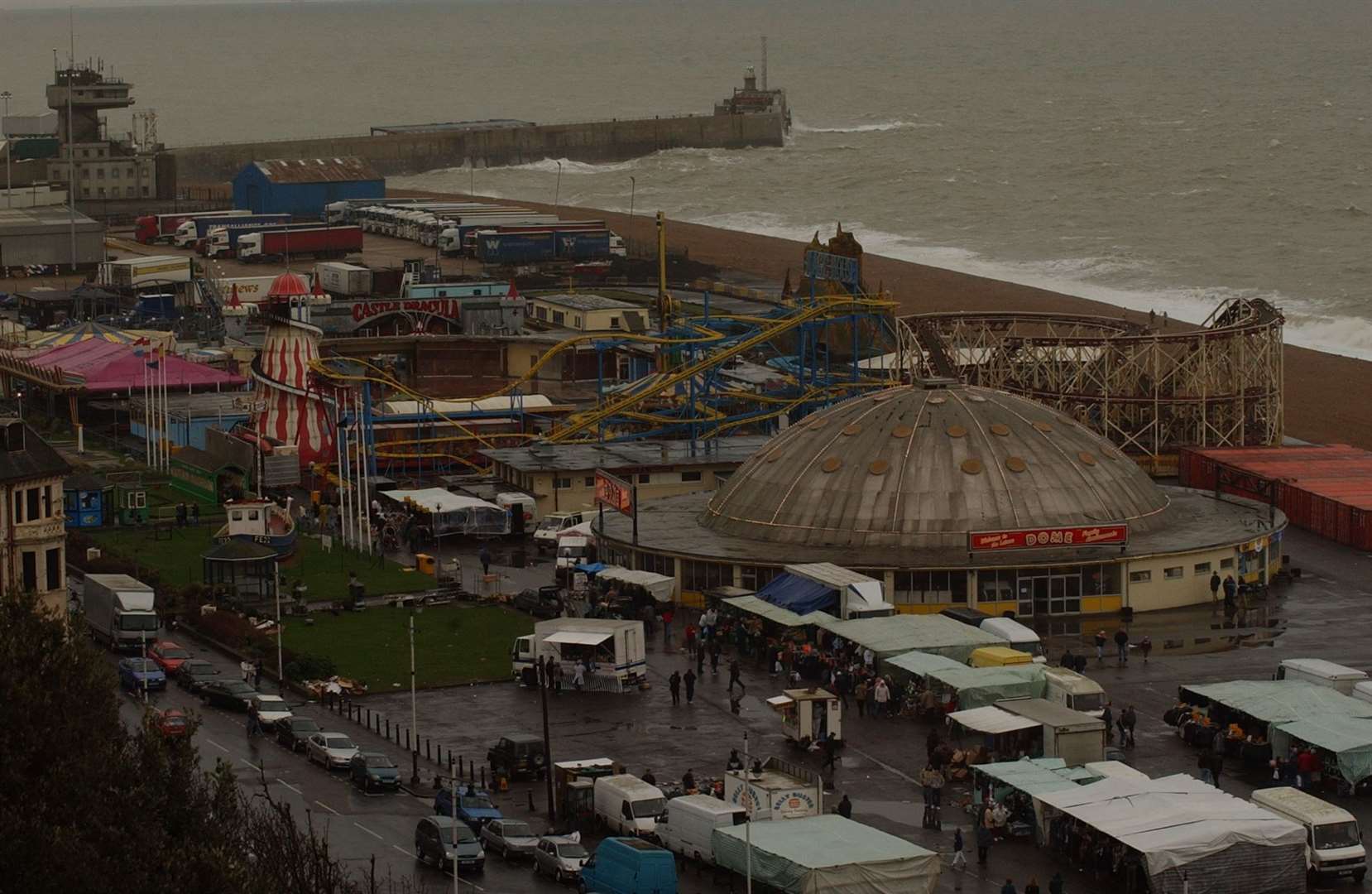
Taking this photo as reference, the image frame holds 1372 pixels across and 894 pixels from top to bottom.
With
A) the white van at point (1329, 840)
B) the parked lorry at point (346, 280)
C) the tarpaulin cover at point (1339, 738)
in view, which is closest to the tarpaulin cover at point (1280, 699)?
the tarpaulin cover at point (1339, 738)

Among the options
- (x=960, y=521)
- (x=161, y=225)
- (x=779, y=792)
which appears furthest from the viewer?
(x=161, y=225)

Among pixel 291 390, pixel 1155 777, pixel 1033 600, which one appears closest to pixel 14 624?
pixel 1155 777

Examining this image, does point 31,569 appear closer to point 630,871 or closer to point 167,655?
point 167,655

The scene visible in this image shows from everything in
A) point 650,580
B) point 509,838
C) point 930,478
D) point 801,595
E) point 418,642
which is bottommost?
point 418,642

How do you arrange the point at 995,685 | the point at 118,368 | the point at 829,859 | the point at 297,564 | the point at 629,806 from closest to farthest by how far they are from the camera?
the point at 829,859
the point at 629,806
the point at 995,685
the point at 297,564
the point at 118,368

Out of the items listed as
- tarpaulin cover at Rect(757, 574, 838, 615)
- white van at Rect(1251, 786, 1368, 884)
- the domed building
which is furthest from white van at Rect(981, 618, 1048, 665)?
white van at Rect(1251, 786, 1368, 884)

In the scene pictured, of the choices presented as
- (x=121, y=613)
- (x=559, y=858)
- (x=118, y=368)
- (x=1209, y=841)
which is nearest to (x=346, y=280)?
(x=118, y=368)
